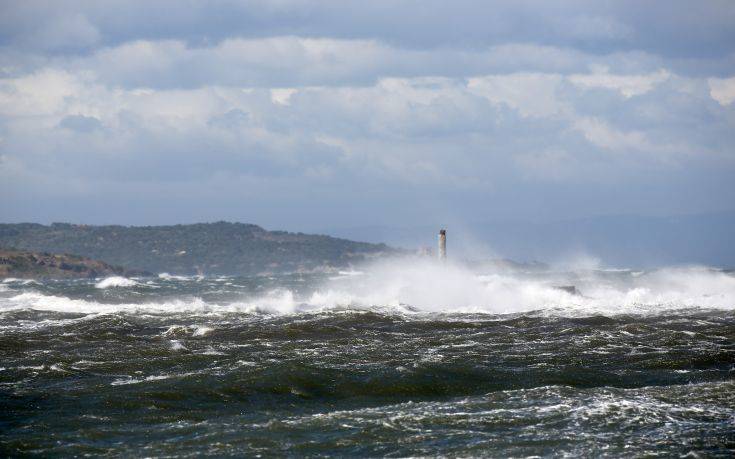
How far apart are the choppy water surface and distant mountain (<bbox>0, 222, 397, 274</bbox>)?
384 ft

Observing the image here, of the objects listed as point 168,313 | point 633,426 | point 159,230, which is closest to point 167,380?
point 633,426

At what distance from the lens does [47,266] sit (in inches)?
4697

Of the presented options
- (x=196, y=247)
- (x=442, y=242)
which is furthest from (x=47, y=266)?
(x=442, y=242)

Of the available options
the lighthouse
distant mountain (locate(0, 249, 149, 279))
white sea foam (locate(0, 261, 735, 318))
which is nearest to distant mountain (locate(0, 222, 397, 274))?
distant mountain (locate(0, 249, 149, 279))

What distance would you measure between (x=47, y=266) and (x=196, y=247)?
60.8m

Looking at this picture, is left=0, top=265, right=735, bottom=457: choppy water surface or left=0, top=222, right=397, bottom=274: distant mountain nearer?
left=0, top=265, right=735, bottom=457: choppy water surface

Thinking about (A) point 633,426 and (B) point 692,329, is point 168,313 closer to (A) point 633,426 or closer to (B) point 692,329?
(B) point 692,329

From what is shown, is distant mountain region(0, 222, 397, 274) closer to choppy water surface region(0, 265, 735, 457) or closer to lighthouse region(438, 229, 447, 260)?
lighthouse region(438, 229, 447, 260)

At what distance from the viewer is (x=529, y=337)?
1474 inches

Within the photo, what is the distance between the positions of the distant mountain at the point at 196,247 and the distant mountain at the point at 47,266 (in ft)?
114

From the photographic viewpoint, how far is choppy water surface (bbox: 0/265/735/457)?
68.4ft

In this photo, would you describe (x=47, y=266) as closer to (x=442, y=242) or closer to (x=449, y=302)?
(x=442, y=242)

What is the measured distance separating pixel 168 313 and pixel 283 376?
21.7 m

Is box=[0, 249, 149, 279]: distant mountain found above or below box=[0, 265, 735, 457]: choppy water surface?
above
